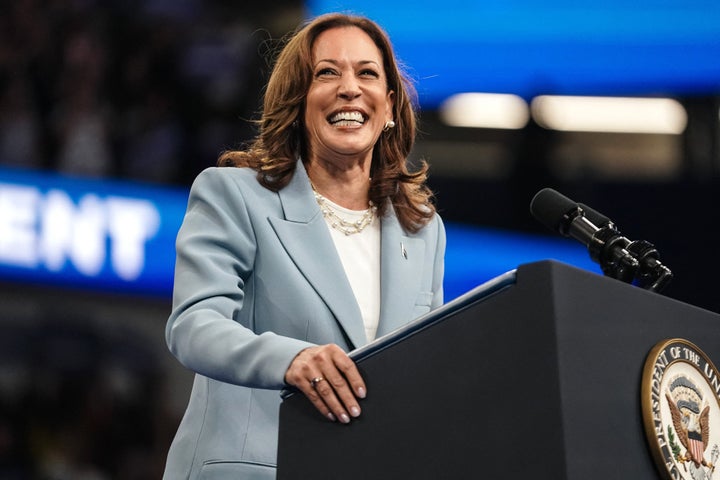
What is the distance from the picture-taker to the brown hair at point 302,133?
1860 mm

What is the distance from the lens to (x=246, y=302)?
1648 millimetres

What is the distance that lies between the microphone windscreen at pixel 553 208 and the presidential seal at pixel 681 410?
1.06 feet

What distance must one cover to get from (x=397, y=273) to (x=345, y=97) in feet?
1.05

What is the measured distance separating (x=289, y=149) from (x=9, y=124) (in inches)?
152

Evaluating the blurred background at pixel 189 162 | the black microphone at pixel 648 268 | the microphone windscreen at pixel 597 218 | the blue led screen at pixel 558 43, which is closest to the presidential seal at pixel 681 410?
the black microphone at pixel 648 268

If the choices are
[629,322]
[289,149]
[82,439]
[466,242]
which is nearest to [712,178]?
[466,242]

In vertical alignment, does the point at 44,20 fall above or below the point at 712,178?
above

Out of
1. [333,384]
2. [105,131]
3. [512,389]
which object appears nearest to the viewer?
[512,389]

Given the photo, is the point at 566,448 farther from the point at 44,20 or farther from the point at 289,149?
the point at 44,20

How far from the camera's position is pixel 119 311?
523 cm

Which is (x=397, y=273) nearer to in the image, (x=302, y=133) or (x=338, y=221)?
(x=338, y=221)

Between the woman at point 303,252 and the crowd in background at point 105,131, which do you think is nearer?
the woman at point 303,252

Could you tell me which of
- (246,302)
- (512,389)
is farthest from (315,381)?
(246,302)

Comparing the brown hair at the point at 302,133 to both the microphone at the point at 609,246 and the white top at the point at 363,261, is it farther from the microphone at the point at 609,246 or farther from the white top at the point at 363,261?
the microphone at the point at 609,246
